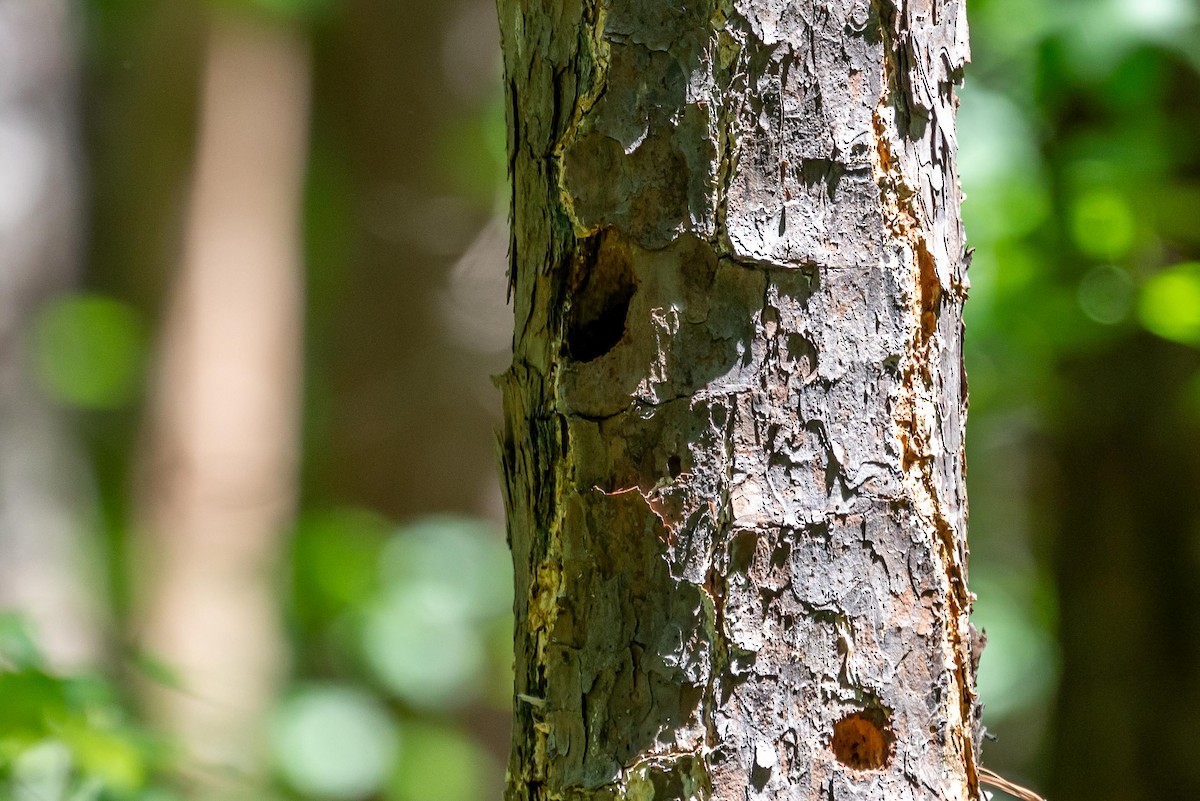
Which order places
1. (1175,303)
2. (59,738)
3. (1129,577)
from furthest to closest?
1. (1129,577)
2. (1175,303)
3. (59,738)

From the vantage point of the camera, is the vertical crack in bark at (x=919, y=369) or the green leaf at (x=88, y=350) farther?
the green leaf at (x=88, y=350)

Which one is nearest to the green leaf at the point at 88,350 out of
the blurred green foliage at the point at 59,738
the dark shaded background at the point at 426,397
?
the dark shaded background at the point at 426,397

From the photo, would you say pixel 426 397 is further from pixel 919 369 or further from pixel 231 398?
pixel 919 369

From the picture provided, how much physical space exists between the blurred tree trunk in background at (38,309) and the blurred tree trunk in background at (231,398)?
26.9 inches

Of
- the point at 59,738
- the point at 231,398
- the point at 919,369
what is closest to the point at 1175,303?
the point at 919,369

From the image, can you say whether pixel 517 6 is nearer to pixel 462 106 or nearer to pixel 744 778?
pixel 744 778

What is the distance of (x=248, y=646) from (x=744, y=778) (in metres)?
4.05

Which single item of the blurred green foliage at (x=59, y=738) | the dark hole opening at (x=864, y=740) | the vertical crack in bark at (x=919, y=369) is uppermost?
the vertical crack in bark at (x=919, y=369)

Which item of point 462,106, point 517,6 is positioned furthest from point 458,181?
point 517,6

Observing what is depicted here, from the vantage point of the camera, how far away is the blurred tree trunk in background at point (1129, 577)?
9.84ft

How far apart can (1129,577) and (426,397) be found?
295cm

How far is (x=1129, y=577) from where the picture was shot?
10.2 ft

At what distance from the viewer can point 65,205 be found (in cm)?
568

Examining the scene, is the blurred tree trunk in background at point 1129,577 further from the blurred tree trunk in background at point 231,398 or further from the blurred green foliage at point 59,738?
the blurred tree trunk in background at point 231,398
